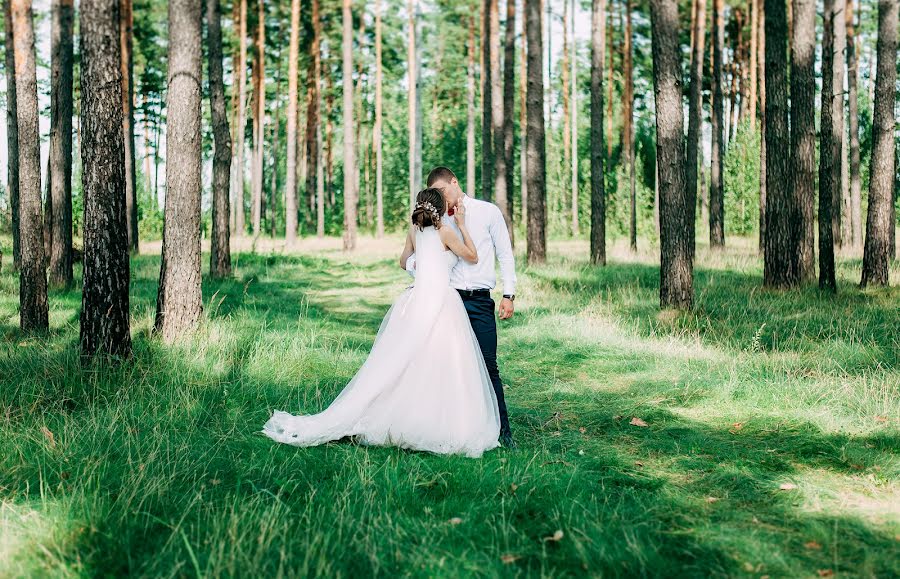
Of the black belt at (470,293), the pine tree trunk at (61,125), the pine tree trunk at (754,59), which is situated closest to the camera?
the black belt at (470,293)

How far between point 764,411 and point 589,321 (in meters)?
4.40

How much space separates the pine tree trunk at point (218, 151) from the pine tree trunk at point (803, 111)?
10761 mm

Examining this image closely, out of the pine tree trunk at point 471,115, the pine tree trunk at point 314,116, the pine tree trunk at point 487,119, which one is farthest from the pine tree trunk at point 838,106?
the pine tree trunk at point 314,116

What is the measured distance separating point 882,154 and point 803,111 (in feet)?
4.72

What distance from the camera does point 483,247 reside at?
18.7 ft

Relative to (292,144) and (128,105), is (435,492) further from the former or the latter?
(292,144)

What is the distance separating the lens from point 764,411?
20.7 feet

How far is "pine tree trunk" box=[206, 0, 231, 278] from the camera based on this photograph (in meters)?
15.0

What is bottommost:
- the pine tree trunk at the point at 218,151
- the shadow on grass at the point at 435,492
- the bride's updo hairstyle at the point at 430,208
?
the shadow on grass at the point at 435,492

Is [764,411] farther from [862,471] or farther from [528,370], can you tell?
[528,370]

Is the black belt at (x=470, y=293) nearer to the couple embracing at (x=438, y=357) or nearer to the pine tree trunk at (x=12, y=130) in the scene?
the couple embracing at (x=438, y=357)

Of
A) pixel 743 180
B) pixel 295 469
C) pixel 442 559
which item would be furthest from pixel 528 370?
pixel 743 180

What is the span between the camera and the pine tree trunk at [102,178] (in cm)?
664

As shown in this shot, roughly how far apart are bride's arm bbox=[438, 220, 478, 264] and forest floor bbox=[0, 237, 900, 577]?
4.99 ft
